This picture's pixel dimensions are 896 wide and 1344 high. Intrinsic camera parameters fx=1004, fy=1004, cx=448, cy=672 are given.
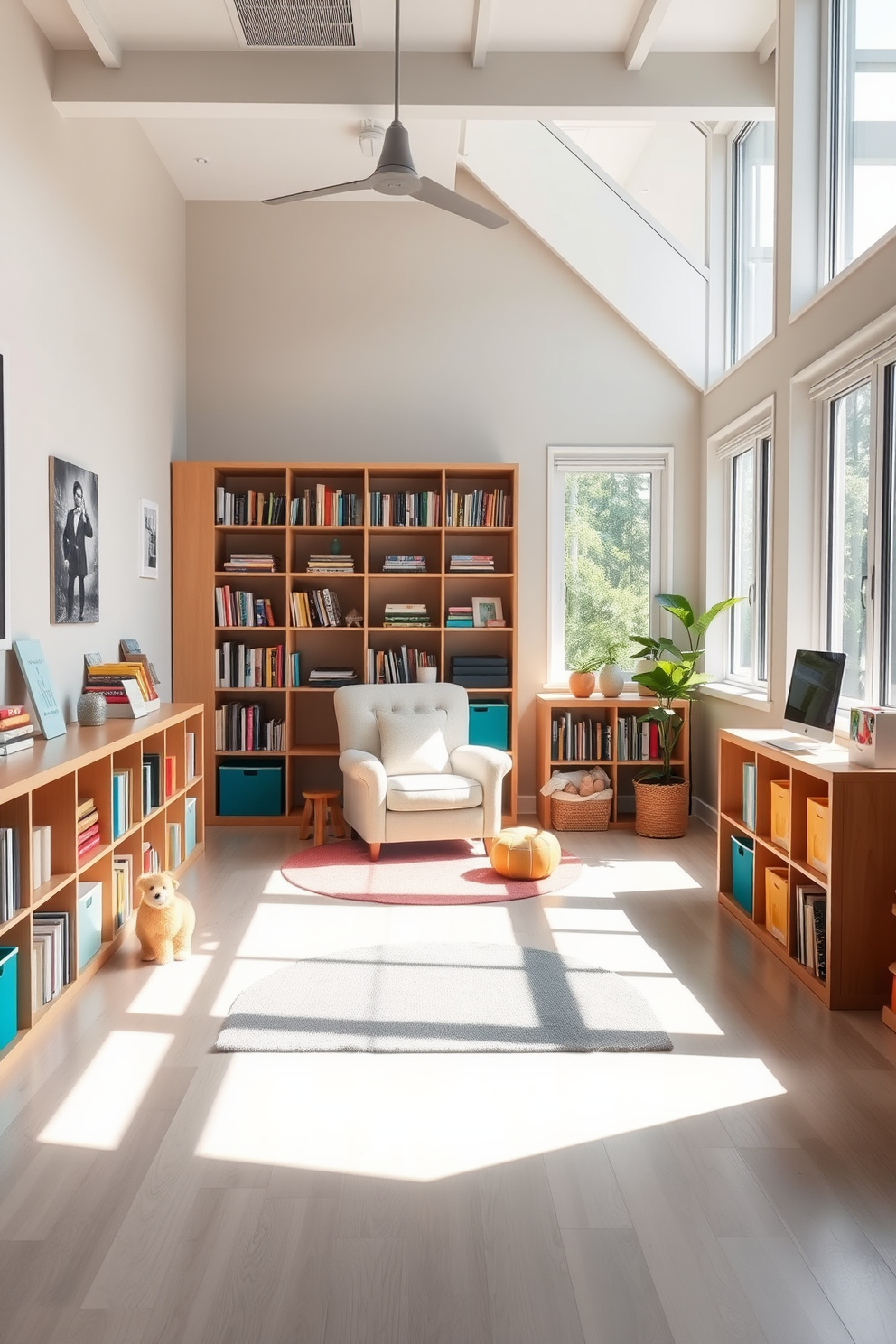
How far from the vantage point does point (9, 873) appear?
280cm

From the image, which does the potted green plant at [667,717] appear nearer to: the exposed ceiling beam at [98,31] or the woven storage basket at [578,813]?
the woven storage basket at [578,813]

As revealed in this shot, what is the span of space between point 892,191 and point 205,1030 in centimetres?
406

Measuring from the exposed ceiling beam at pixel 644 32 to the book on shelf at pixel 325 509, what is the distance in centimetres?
278

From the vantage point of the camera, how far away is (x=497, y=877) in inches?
192

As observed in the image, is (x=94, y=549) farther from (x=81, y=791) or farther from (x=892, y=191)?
(x=892, y=191)

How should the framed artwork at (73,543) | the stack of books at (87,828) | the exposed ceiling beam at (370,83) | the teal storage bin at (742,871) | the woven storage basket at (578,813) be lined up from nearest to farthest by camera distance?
the stack of books at (87,828)
the framed artwork at (73,543)
the teal storage bin at (742,871)
the exposed ceiling beam at (370,83)
the woven storage basket at (578,813)

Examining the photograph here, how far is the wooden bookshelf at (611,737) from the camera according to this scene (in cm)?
613

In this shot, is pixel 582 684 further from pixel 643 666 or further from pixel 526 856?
pixel 526 856

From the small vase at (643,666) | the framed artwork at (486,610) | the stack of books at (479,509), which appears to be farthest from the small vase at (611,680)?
the stack of books at (479,509)

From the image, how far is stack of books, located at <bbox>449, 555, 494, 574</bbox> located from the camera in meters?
6.26

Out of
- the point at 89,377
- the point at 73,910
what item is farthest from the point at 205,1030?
the point at 89,377

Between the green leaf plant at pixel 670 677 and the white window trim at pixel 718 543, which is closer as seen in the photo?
the green leaf plant at pixel 670 677

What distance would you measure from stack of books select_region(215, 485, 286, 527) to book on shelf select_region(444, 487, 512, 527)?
3.40 ft

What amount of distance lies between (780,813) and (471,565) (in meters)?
2.93
